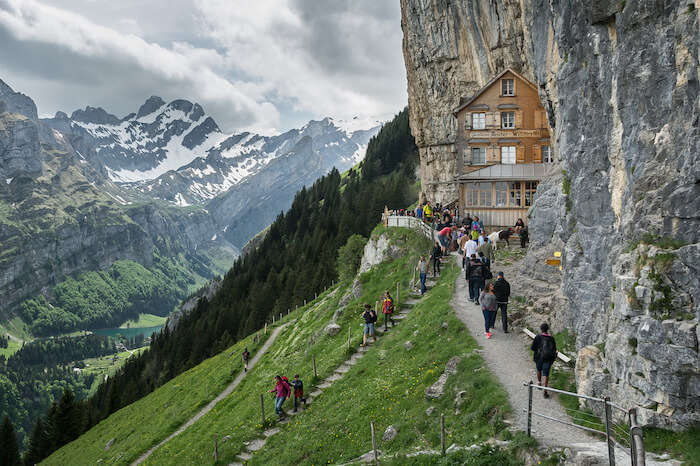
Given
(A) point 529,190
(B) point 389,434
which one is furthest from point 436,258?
(B) point 389,434

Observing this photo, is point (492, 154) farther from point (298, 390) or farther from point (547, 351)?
point (547, 351)

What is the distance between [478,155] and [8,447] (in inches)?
3124

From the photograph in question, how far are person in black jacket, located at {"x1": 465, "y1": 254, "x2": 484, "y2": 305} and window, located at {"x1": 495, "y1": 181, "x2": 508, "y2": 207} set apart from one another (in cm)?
1719

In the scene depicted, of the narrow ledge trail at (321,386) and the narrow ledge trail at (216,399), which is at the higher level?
the narrow ledge trail at (321,386)

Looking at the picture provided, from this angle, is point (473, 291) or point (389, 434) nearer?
point (389, 434)

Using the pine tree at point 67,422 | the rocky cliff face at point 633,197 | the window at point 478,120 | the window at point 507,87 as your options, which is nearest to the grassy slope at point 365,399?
the rocky cliff face at point 633,197

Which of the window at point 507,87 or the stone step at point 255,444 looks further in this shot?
the window at point 507,87

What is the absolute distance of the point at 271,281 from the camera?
106250mm

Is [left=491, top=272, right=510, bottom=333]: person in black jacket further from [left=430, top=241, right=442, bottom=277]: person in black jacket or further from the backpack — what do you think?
[left=430, top=241, right=442, bottom=277]: person in black jacket

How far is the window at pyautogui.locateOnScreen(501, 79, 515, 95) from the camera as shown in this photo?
4840 centimetres

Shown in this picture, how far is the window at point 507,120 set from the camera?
48594 millimetres

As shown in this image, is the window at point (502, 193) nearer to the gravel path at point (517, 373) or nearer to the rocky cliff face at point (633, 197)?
the gravel path at point (517, 373)

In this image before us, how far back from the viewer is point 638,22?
13648 millimetres

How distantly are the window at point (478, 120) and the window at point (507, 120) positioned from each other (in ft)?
6.26
